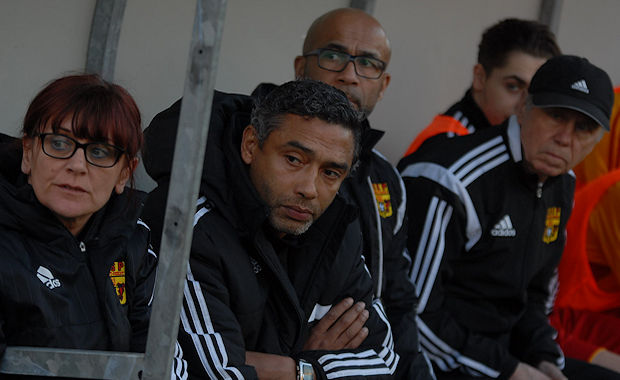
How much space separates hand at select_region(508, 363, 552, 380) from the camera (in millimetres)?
2959

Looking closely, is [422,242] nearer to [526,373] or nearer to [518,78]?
[526,373]

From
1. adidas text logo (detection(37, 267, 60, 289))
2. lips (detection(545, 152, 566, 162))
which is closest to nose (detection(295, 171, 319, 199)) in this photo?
adidas text logo (detection(37, 267, 60, 289))

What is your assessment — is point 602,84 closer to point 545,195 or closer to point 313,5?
point 545,195

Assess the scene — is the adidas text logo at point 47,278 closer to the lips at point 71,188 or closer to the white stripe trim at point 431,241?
the lips at point 71,188

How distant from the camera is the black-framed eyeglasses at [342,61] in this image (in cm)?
295

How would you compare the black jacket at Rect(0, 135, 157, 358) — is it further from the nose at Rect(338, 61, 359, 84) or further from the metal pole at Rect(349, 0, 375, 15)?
the metal pole at Rect(349, 0, 375, 15)

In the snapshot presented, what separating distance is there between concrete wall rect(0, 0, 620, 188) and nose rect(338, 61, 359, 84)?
1.68 feet

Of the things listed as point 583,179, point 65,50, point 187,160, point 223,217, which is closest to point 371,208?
point 223,217

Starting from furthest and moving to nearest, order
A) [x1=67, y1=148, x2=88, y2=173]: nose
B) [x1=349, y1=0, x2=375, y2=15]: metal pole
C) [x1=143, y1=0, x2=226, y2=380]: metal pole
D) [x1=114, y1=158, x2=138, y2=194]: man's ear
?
[x1=349, y1=0, x2=375, y2=15]: metal pole
[x1=114, y1=158, x2=138, y2=194]: man's ear
[x1=67, y1=148, x2=88, y2=173]: nose
[x1=143, y1=0, x2=226, y2=380]: metal pole

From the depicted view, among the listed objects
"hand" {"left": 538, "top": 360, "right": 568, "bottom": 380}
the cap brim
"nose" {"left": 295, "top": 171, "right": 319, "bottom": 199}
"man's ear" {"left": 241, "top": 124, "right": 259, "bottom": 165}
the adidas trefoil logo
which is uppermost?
the adidas trefoil logo

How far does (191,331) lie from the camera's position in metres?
2.05

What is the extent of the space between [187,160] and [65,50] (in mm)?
1468

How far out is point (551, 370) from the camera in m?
3.09

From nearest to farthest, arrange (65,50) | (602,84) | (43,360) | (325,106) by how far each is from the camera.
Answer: (43,360) < (325,106) < (65,50) < (602,84)
